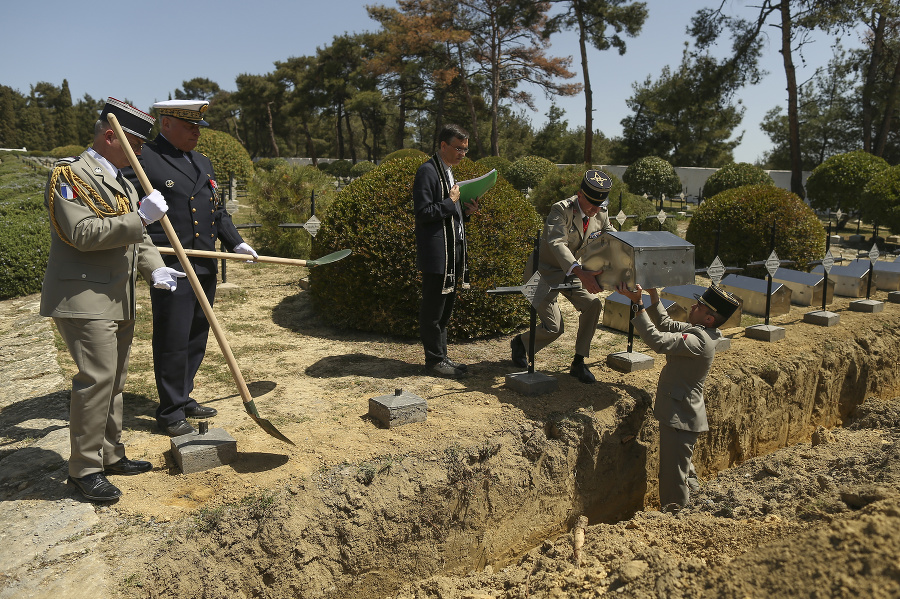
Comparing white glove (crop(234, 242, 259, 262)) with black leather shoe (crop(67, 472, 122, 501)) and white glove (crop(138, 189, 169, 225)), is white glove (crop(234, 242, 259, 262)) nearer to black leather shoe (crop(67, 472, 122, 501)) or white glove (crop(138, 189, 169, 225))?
white glove (crop(138, 189, 169, 225))

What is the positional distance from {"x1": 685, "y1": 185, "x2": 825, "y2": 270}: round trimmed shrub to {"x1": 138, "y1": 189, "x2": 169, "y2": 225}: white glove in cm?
752

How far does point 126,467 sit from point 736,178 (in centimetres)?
2001

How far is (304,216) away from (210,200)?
22.7ft

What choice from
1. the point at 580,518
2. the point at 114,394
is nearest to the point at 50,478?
the point at 114,394

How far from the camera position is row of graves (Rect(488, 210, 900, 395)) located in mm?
4176

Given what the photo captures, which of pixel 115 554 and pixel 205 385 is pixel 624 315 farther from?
pixel 115 554

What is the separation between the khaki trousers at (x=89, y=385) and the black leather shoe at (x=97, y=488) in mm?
30

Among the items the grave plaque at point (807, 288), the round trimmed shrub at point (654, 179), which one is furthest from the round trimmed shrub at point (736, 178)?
the grave plaque at point (807, 288)

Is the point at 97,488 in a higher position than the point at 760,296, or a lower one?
lower

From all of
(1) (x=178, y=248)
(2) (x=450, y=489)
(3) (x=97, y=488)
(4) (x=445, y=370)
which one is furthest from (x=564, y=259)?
(3) (x=97, y=488)

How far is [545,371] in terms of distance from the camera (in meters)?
5.25

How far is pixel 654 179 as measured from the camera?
23.4 meters

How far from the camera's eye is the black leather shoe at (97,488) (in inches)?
118

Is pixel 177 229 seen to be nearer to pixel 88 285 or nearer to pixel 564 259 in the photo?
pixel 88 285
